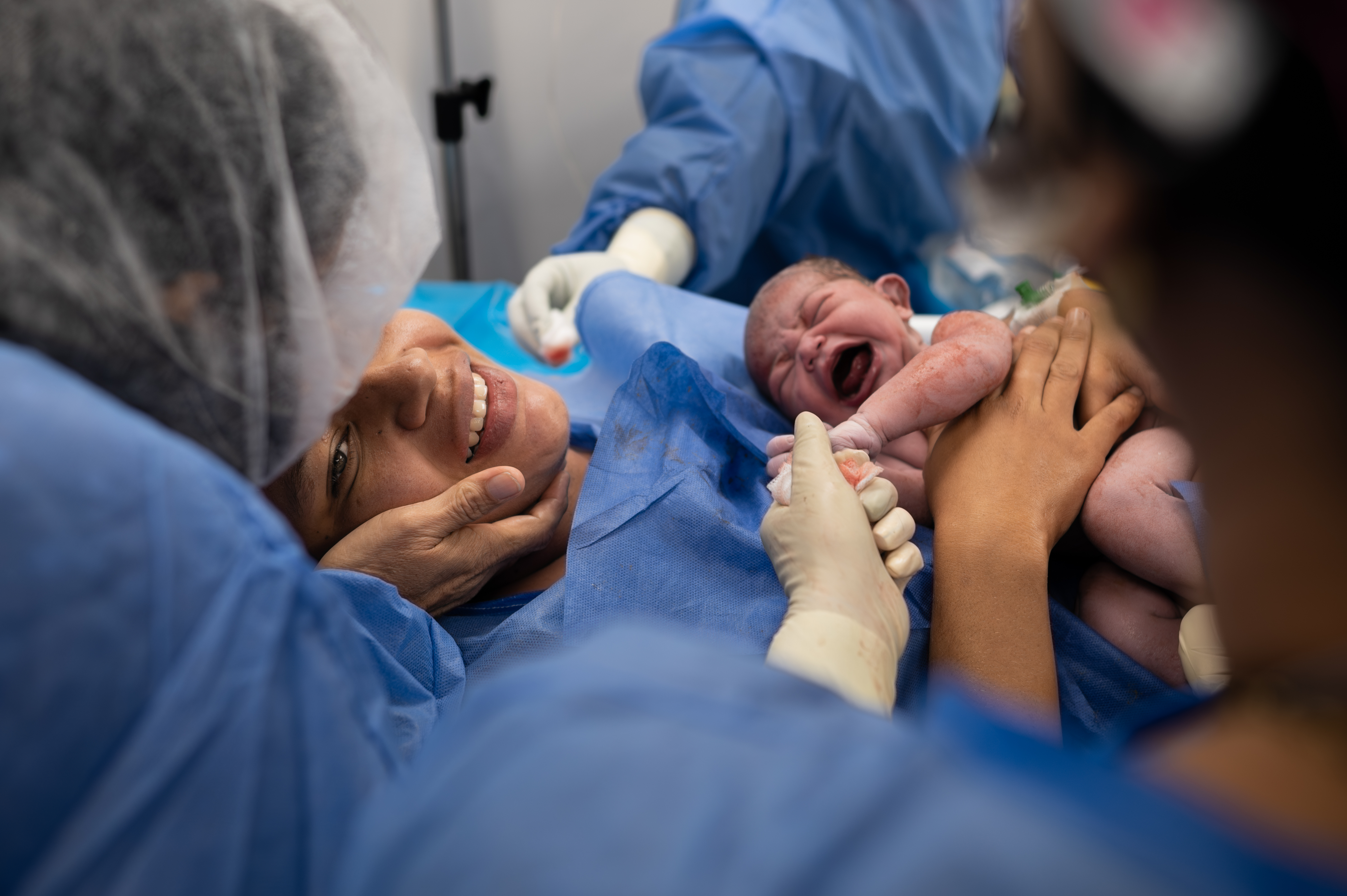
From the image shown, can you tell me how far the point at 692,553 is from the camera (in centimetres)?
121

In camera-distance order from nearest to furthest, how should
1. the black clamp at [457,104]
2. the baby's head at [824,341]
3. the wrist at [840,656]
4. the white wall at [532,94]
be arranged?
the wrist at [840,656]
the baby's head at [824,341]
the black clamp at [457,104]
the white wall at [532,94]

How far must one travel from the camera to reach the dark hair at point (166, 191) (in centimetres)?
61

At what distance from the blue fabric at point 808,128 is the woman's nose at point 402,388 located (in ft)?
4.06

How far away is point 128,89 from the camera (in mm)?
647

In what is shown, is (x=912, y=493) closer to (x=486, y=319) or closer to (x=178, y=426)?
(x=178, y=426)

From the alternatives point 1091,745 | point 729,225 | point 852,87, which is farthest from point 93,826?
point 852,87

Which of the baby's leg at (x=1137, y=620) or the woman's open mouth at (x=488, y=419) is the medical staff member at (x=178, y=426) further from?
the baby's leg at (x=1137, y=620)

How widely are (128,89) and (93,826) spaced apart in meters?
0.51

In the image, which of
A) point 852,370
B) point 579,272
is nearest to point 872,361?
point 852,370

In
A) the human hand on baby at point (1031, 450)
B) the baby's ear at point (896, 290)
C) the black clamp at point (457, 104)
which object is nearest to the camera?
the human hand on baby at point (1031, 450)

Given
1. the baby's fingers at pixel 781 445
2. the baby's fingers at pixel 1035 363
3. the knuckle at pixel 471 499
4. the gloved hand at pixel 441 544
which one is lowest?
the gloved hand at pixel 441 544

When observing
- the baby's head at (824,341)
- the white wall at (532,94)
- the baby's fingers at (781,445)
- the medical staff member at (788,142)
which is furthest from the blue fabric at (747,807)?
the white wall at (532,94)

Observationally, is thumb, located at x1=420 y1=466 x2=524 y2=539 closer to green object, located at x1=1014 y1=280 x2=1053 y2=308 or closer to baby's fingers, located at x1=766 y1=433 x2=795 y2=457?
baby's fingers, located at x1=766 y1=433 x2=795 y2=457

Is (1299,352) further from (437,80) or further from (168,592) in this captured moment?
(437,80)
